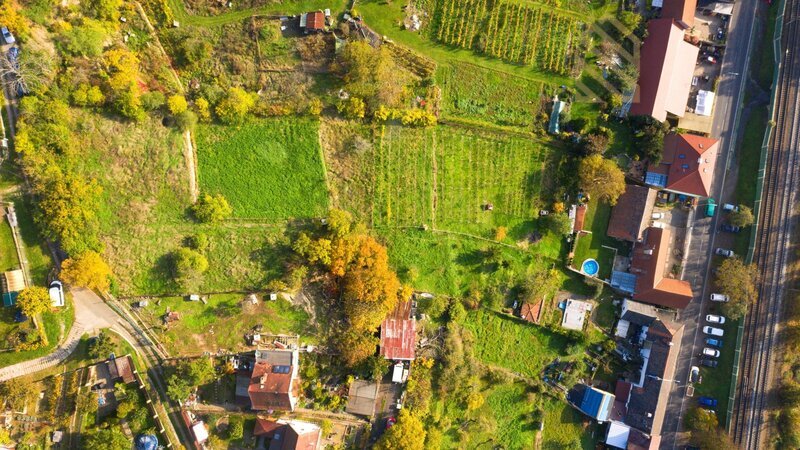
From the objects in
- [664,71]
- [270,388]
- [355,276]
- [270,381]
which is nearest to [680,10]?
[664,71]

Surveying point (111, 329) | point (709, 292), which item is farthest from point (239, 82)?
point (709, 292)

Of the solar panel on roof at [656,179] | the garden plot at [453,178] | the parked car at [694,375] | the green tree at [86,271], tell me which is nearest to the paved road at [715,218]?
the parked car at [694,375]

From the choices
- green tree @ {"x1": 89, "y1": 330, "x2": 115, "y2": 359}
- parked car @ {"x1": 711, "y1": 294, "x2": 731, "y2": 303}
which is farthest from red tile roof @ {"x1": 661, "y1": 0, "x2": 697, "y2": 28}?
green tree @ {"x1": 89, "y1": 330, "x2": 115, "y2": 359}

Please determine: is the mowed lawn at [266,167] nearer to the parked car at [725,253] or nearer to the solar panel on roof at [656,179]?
the solar panel on roof at [656,179]

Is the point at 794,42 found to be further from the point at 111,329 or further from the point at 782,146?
the point at 111,329

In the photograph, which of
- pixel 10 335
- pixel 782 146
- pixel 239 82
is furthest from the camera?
pixel 782 146

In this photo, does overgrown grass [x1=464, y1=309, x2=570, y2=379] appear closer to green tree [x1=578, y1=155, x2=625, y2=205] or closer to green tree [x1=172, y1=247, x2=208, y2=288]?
green tree [x1=578, y1=155, x2=625, y2=205]
